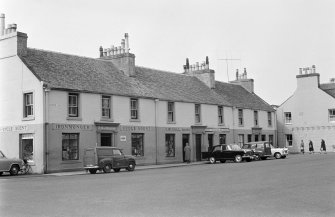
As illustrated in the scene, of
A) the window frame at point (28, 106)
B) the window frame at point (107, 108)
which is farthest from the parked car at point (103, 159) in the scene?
the window frame at point (107, 108)

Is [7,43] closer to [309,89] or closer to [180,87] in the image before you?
[180,87]

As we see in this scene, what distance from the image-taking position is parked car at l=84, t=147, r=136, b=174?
88.7ft

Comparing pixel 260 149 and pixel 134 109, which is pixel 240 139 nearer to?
pixel 260 149

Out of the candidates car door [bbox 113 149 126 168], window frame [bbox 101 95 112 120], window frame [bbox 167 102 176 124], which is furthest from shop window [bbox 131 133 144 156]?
car door [bbox 113 149 126 168]

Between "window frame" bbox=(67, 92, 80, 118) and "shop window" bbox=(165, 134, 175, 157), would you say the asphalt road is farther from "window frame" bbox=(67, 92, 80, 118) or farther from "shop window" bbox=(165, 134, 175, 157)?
"shop window" bbox=(165, 134, 175, 157)

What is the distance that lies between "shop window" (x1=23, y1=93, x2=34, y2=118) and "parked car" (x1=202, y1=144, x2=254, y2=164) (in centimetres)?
1417

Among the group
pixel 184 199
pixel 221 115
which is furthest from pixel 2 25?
pixel 184 199

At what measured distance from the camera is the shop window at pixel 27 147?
96.6 feet

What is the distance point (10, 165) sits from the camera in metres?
27.1

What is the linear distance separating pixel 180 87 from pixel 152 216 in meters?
32.6

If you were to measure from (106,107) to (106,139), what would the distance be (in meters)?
2.27

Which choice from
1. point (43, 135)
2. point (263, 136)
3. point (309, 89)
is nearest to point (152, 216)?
point (43, 135)

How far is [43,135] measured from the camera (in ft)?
93.1

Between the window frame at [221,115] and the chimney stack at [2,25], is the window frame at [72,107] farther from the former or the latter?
the window frame at [221,115]
